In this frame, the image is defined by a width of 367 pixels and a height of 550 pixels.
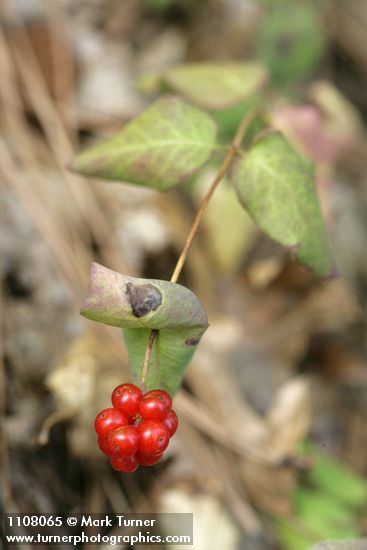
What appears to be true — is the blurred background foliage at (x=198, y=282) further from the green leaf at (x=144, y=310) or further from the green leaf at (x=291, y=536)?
the green leaf at (x=144, y=310)

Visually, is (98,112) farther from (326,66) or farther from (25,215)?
(326,66)

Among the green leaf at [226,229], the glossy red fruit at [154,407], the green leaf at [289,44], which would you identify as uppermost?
the green leaf at [289,44]

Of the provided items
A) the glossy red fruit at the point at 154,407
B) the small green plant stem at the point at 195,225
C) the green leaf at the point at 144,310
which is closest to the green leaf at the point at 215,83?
the small green plant stem at the point at 195,225

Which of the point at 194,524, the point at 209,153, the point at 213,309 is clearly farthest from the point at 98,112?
the point at 194,524

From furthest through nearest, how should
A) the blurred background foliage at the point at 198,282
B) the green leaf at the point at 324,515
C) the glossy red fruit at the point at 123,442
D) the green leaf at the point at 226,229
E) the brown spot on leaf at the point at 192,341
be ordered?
the green leaf at the point at 226,229, the green leaf at the point at 324,515, the blurred background foliage at the point at 198,282, the brown spot on leaf at the point at 192,341, the glossy red fruit at the point at 123,442

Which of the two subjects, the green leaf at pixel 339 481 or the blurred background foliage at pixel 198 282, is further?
the green leaf at pixel 339 481

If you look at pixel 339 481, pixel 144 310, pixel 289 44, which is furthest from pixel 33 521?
pixel 289 44

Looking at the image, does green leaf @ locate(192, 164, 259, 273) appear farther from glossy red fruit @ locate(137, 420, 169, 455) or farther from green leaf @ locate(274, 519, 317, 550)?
glossy red fruit @ locate(137, 420, 169, 455)

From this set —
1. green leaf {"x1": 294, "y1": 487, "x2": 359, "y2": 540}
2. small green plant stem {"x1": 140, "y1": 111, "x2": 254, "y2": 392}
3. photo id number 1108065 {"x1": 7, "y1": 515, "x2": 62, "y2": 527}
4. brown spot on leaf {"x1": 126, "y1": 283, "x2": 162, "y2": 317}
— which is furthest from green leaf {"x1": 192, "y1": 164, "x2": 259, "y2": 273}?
brown spot on leaf {"x1": 126, "y1": 283, "x2": 162, "y2": 317}
